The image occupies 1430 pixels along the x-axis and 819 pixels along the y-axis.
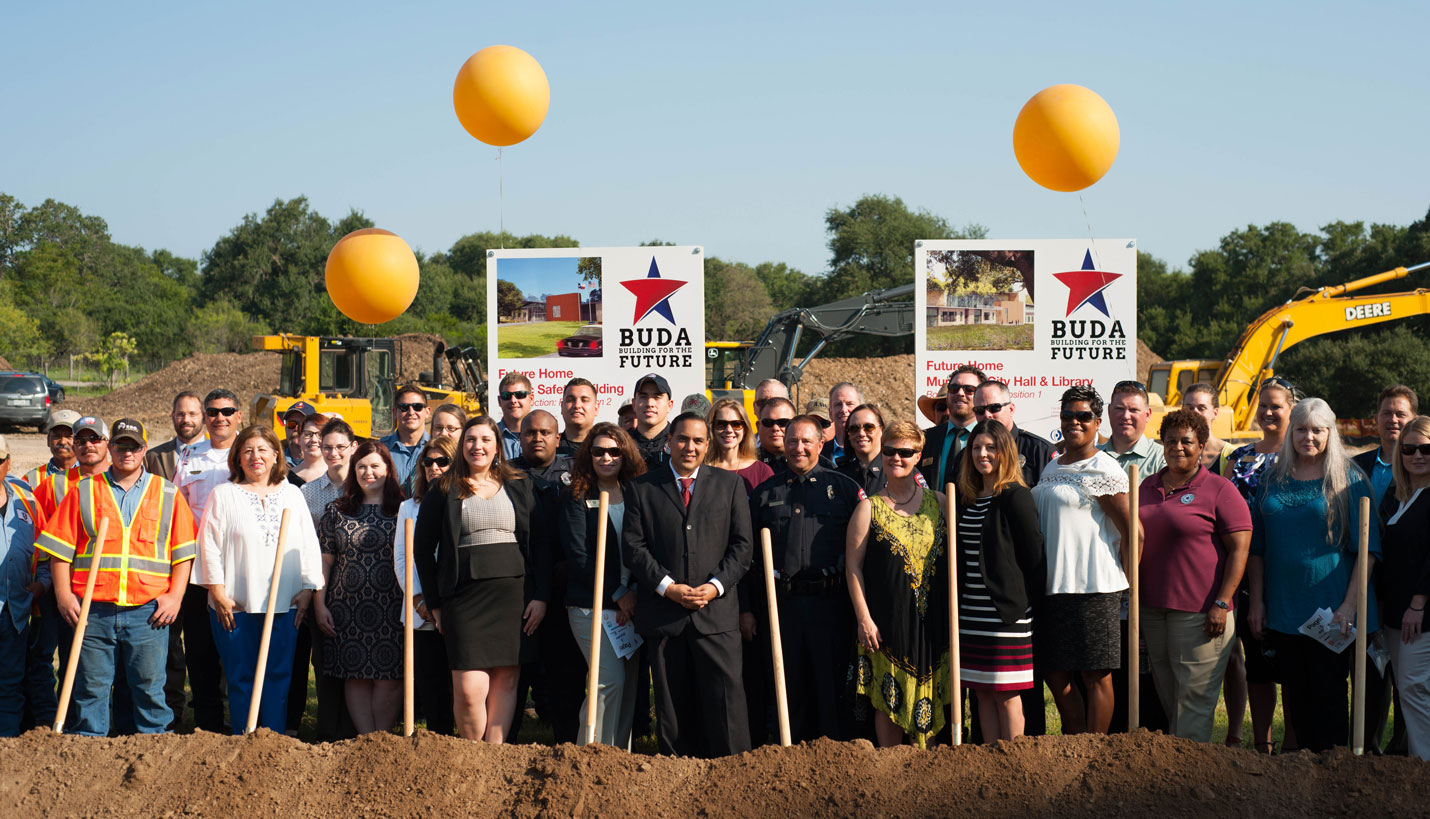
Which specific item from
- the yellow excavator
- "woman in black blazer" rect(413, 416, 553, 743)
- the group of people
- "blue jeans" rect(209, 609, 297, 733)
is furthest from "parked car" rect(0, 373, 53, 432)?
"woman in black blazer" rect(413, 416, 553, 743)

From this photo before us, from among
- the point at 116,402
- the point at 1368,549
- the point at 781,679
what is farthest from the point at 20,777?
the point at 116,402

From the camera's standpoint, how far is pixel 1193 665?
4.92 meters

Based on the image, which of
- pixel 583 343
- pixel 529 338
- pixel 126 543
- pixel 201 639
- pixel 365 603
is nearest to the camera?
pixel 126 543

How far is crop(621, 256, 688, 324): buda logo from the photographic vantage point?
28.2 ft

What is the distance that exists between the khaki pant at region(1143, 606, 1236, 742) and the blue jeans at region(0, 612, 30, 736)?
17.8ft

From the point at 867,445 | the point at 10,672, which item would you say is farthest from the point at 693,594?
the point at 10,672

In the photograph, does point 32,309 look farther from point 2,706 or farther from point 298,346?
point 2,706

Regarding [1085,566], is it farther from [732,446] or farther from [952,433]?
[732,446]

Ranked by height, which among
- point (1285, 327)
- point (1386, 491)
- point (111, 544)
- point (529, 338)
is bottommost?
point (111, 544)

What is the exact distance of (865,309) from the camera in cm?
1766

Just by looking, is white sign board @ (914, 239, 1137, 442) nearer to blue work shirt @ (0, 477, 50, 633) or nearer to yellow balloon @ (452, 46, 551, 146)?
yellow balloon @ (452, 46, 551, 146)

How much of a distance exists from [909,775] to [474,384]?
15988 mm

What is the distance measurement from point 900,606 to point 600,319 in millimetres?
4551

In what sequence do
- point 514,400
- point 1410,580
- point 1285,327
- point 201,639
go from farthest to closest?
point 1285,327, point 514,400, point 201,639, point 1410,580
